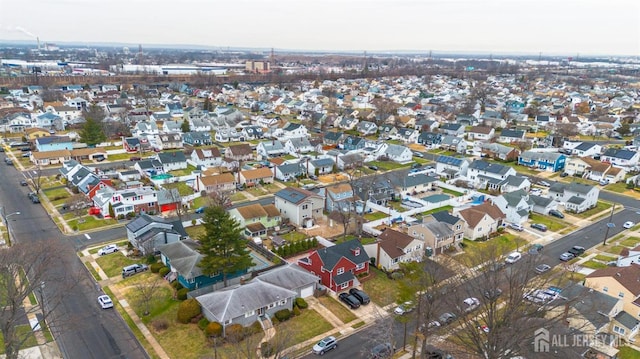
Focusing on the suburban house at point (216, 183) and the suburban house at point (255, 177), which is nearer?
the suburban house at point (216, 183)

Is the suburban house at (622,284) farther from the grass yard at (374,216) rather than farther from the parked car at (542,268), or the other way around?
the grass yard at (374,216)

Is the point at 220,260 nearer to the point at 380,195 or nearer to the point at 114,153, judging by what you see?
the point at 380,195

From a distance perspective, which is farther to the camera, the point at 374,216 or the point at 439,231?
the point at 374,216

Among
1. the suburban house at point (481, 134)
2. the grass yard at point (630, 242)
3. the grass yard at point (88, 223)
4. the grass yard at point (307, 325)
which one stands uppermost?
the suburban house at point (481, 134)

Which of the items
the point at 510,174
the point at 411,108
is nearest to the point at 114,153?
the point at 510,174

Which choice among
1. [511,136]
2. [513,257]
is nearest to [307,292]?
[513,257]

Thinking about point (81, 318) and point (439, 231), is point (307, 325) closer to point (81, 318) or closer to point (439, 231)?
point (81, 318)

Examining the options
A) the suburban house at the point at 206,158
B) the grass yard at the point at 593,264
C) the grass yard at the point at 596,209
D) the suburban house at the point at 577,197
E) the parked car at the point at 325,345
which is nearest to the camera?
the parked car at the point at 325,345

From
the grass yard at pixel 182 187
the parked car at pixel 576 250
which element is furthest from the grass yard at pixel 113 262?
the parked car at pixel 576 250
